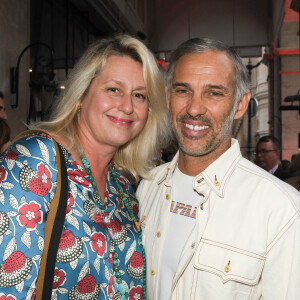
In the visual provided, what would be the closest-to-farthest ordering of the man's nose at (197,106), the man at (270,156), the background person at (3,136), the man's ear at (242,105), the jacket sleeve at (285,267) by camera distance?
the jacket sleeve at (285,267) → the man's nose at (197,106) → the man's ear at (242,105) → the background person at (3,136) → the man at (270,156)

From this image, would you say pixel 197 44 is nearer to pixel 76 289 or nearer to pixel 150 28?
pixel 76 289

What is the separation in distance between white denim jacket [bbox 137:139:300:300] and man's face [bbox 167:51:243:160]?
161 millimetres

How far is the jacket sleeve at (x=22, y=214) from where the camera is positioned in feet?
4.56

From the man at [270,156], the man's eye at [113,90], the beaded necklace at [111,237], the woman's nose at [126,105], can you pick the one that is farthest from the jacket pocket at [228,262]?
the man at [270,156]

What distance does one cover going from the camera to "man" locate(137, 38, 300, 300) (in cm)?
157

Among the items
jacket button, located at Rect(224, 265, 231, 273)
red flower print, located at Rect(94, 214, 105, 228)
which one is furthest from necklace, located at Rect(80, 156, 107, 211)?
jacket button, located at Rect(224, 265, 231, 273)

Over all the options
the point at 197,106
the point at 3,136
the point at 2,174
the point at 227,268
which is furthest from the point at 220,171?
the point at 3,136

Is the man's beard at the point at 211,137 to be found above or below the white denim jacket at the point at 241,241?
above

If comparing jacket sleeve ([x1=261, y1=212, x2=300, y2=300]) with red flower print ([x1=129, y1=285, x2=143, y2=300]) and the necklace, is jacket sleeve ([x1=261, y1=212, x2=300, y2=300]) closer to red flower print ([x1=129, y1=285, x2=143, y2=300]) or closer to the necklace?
red flower print ([x1=129, y1=285, x2=143, y2=300])

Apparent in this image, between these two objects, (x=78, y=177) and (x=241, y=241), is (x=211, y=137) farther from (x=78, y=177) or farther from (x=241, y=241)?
(x=78, y=177)

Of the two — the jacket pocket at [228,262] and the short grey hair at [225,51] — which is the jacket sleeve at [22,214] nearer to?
the jacket pocket at [228,262]

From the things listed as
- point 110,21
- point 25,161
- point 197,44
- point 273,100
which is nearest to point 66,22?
point 110,21

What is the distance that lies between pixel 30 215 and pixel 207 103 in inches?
38.9

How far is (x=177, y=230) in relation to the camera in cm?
182
